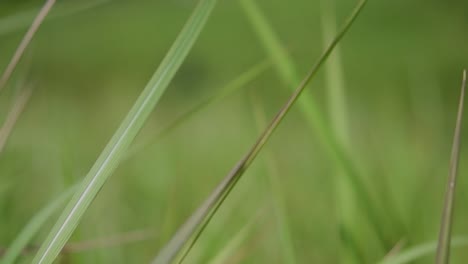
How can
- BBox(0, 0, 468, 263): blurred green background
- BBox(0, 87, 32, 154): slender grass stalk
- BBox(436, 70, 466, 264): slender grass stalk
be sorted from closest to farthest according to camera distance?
BBox(436, 70, 466, 264): slender grass stalk < BBox(0, 87, 32, 154): slender grass stalk < BBox(0, 0, 468, 263): blurred green background

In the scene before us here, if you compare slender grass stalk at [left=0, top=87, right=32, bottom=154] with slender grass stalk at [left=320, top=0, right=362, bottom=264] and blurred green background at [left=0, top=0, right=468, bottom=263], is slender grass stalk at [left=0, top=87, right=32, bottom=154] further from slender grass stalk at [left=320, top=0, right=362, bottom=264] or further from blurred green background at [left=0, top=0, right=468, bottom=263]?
slender grass stalk at [left=320, top=0, right=362, bottom=264]

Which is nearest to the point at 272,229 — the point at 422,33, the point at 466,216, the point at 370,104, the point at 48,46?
the point at 466,216

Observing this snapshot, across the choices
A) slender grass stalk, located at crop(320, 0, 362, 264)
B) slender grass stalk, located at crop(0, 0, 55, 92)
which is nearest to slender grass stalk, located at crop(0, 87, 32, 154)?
slender grass stalk, located at crop(0, 0, 55, 92)

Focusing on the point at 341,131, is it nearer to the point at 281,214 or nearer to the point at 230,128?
the point at 281,214

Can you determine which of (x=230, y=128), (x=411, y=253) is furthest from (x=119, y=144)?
(x=230, y=128)

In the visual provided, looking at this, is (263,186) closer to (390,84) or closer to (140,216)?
(140,216)

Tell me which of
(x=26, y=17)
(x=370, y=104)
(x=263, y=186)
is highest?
(x=26, y=17)
